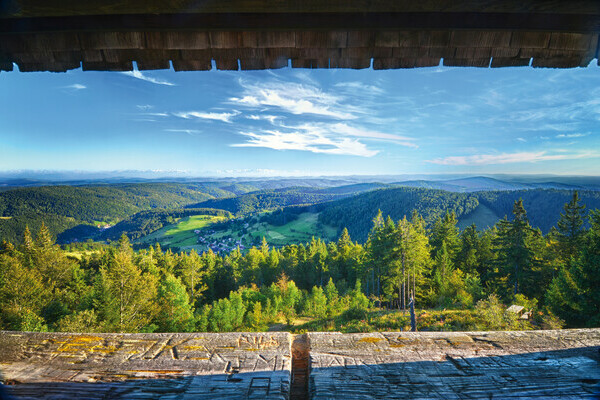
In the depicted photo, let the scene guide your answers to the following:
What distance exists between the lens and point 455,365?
67.2 inches

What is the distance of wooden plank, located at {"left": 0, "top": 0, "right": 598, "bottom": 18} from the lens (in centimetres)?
207

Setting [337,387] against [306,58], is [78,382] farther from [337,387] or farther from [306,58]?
[306,58]

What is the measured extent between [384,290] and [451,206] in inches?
5178

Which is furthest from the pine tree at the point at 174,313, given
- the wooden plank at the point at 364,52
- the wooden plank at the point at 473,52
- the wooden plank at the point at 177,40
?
the wooden plank at the point at 473,52

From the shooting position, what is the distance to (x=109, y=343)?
76.7 inches

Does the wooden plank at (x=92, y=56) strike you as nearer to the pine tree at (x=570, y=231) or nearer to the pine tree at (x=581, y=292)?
the pine tree at (x=581, y=292)

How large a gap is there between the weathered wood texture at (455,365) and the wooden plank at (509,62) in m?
2.74

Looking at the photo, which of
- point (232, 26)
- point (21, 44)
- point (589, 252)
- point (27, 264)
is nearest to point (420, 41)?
point (232, 26)

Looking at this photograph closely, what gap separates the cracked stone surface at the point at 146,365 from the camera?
145cm

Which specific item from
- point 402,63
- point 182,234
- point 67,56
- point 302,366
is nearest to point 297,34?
point 402,63

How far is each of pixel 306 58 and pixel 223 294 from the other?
52718 mm

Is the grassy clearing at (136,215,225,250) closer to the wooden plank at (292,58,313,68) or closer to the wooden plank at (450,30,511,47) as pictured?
the wooden plank at (292,58,313,68)

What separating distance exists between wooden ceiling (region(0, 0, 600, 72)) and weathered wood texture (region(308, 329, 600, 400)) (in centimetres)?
275

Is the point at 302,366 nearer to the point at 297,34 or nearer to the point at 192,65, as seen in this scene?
the point at 297,34
